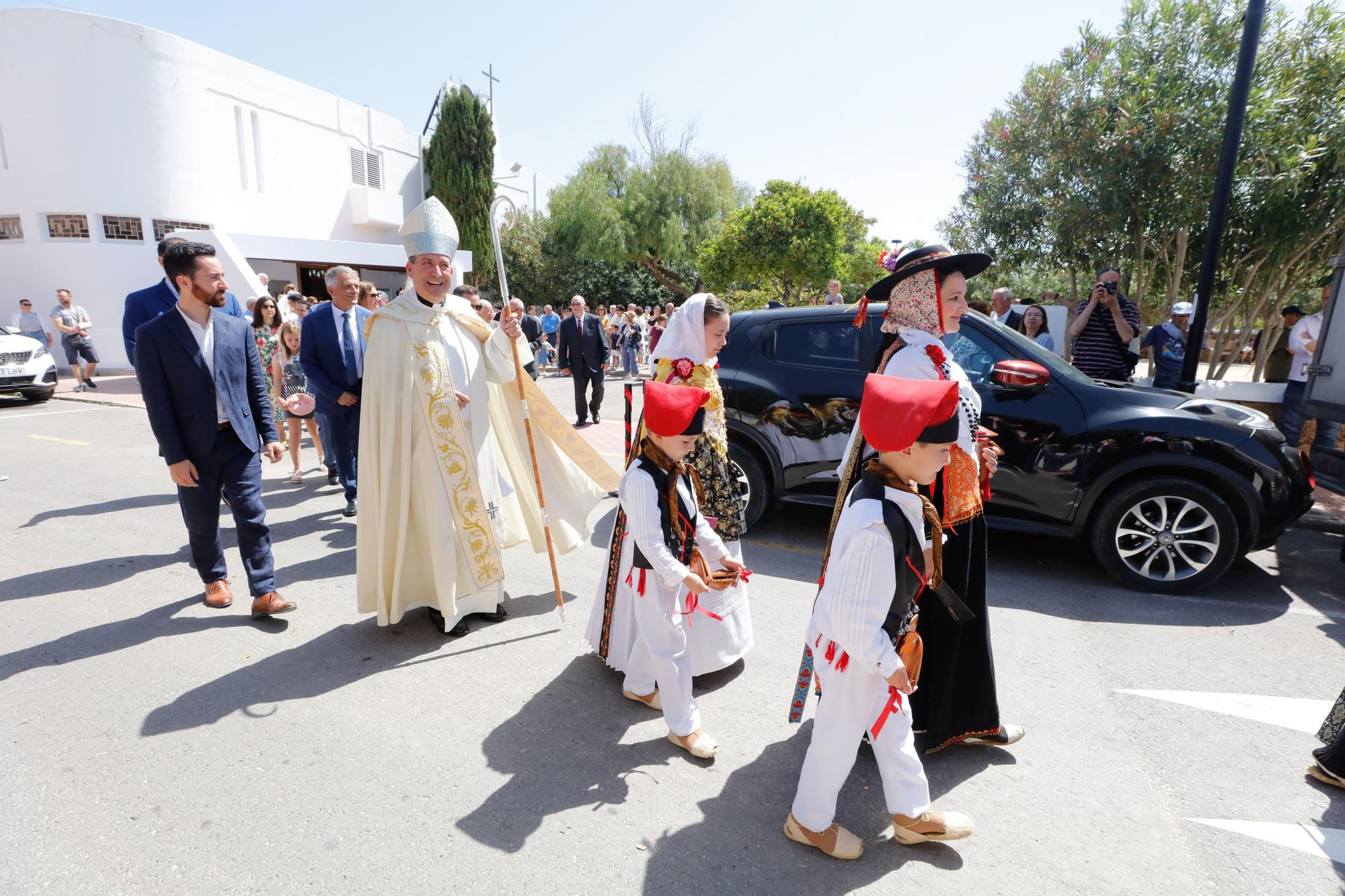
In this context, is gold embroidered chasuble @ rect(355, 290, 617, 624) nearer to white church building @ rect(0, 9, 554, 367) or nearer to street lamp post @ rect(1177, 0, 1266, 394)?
street lamp post @ rect(1177, 0, 1266, 394)

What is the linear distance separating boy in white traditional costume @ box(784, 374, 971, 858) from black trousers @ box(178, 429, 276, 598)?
Result: 3343 mm

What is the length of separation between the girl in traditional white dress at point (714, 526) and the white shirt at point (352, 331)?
120 inches

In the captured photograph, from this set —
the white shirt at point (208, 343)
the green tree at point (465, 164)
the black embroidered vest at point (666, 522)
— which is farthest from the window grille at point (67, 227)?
the black embroidered vest at point (666, 522)

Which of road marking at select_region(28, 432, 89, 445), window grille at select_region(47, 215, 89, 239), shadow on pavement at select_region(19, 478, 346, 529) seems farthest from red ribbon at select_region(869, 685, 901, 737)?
window grille at select_region(47, 215, 89, 239)

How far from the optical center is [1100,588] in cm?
475

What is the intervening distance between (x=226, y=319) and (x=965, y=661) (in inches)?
166

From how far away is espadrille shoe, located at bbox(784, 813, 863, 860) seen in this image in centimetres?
235

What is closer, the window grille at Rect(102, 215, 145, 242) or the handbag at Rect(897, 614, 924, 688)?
the handbag at Rect(897, 614, 924, 688)

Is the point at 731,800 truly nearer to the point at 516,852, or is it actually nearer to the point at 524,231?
the point at 516,852

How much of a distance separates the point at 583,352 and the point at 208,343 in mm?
7104

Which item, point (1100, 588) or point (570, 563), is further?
point (570, 563)

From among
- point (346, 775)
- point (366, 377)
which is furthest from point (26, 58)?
point (346, 775)

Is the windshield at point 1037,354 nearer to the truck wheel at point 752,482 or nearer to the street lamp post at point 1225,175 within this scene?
the truck wheel at point 752,482

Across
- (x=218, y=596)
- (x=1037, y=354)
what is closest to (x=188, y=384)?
(x=218, y=596)
